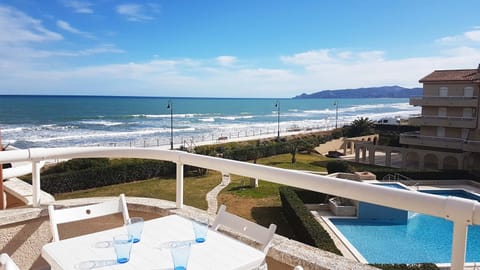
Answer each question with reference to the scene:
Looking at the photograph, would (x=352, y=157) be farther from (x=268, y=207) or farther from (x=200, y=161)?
(x=200, y=161)

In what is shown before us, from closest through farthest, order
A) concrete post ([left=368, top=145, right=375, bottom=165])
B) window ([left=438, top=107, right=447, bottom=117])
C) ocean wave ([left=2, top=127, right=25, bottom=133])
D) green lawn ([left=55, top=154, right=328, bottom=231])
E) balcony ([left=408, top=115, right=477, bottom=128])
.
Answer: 1. green lawn ([left=55, top=154, right=328, bottom=231])
2. balcony ([left=408, top=115, right=477, bottom=128])
3. window ([left=438, top=107, right=447, bottom=117])
4. concrete post ([left=368, top=145, right=375, bottom=165])
5. ocean wave ([left=2, top=127, right=25, bottom=133])

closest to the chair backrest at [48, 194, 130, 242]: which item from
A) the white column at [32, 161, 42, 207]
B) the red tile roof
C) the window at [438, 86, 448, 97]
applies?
the white column at [32, 161, 42, 207]

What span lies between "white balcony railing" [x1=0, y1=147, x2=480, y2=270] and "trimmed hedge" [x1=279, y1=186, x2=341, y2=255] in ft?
18.8

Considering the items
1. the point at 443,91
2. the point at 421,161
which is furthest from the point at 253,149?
the point at 443,91

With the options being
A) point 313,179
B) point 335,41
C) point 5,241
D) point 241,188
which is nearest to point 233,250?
point 313,179

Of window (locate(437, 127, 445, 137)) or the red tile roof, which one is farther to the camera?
window (locate(437, 127, 445, 137))

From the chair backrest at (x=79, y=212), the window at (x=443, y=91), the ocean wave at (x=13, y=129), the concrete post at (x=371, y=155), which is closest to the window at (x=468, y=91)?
the window at (x=443, y=91)

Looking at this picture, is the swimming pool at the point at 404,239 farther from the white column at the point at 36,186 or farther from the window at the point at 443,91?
the window at the point at 443,91

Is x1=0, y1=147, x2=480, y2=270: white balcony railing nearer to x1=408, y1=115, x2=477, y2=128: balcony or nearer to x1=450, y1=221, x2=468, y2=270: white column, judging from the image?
x1=450, y1=221, x2=468, y2=270: white column

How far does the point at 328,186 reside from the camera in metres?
2.08

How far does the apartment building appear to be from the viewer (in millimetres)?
26016

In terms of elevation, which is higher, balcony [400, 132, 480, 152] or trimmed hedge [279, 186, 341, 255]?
balcony [400, 132, 480, 152]

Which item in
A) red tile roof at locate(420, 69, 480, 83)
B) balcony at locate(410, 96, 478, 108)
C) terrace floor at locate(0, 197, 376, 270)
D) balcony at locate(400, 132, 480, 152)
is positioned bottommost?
balcony at locate(400, 132, 480, 152)

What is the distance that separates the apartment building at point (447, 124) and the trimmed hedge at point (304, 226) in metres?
18.7
